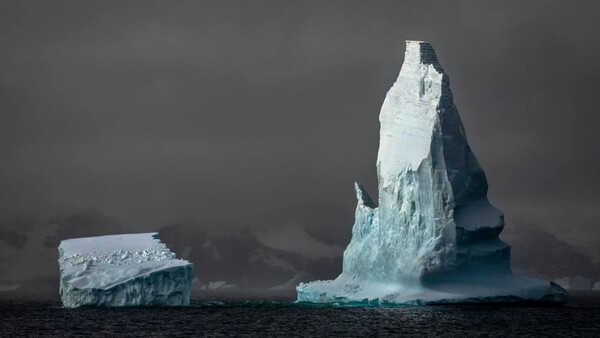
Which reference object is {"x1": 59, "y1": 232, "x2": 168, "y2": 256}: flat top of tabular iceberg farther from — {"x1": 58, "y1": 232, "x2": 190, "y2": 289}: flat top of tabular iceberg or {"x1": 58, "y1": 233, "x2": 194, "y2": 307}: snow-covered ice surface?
{"x1": 58, "y1": 233, "x2": 194, "y2": 307}: snow-covered ice surface

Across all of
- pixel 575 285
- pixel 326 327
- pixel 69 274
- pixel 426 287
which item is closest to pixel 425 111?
pixel 426 287

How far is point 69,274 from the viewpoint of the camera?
7238 centimetres

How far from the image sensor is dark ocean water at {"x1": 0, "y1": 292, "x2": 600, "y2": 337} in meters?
61.3

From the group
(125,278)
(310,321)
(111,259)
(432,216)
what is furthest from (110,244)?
(432,216)

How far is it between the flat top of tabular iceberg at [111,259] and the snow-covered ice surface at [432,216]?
1074 centimetres

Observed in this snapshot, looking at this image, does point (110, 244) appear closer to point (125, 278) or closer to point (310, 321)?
point (125, 278)

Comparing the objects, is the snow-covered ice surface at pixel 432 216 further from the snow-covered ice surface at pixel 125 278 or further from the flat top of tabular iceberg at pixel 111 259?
the flat top of tabular iceberg at pixel 111 259

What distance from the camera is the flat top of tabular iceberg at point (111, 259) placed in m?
71.9

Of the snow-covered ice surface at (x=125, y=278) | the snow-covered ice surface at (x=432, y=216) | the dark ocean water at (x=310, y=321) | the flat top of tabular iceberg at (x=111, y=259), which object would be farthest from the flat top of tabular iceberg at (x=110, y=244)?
the snow-covered ice surface at (x=432, y=216)

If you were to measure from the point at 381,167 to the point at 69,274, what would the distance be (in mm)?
17003

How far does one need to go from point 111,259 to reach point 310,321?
11580mm

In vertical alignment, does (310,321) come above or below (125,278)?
below

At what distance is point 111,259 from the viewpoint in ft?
241

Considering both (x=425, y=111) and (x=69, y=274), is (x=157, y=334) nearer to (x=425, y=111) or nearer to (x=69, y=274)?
(x=69, y=274)
